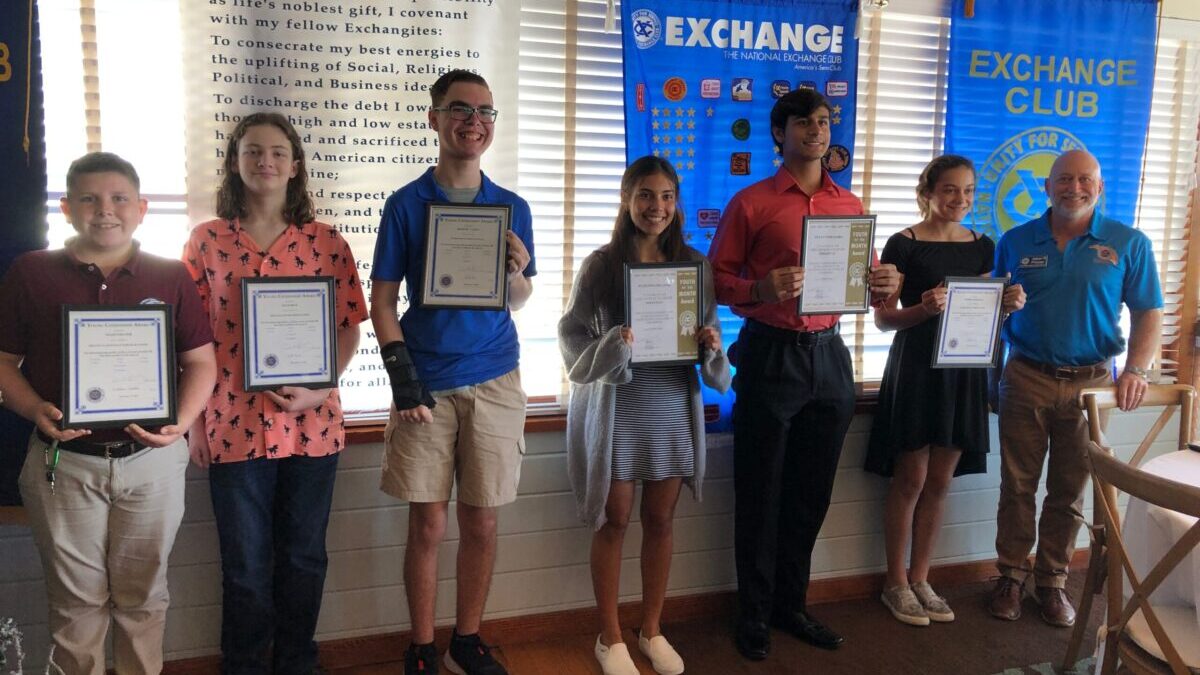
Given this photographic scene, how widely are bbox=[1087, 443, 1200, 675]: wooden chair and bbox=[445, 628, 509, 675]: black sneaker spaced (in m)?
1.71

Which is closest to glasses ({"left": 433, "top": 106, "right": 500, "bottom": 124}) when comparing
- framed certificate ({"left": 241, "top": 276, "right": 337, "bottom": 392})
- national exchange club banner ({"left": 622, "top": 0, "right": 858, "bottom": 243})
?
framed certificate ({"left": 241, "top": 276, "right": 337, "bottom": 392})

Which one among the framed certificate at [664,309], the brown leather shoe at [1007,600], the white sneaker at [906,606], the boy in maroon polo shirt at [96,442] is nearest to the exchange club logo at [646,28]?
the framed certificate at [664,309]

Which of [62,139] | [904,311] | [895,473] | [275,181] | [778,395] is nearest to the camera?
[275,181]

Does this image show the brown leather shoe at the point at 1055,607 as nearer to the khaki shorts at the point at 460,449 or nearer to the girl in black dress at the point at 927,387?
the girl in black dress at the point at 927,387

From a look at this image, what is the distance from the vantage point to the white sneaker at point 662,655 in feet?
8.55

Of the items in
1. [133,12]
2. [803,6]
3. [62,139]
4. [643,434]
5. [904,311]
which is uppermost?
[803,6]

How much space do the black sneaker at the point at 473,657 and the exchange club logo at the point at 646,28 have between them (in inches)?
82.2

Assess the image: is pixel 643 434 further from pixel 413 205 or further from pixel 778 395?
pixel 413 205

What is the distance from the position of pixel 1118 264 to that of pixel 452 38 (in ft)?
8.25

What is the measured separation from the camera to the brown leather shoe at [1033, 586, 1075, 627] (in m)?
3.00

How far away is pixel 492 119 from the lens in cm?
221

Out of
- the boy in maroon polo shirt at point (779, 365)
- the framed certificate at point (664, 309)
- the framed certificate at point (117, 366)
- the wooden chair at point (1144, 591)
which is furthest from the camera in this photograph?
the boy in maroon polo shirt at point (779, 365)

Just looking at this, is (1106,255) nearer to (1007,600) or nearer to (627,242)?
(1007,600)

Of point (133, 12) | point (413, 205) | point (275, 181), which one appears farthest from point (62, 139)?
point (413, 205)
